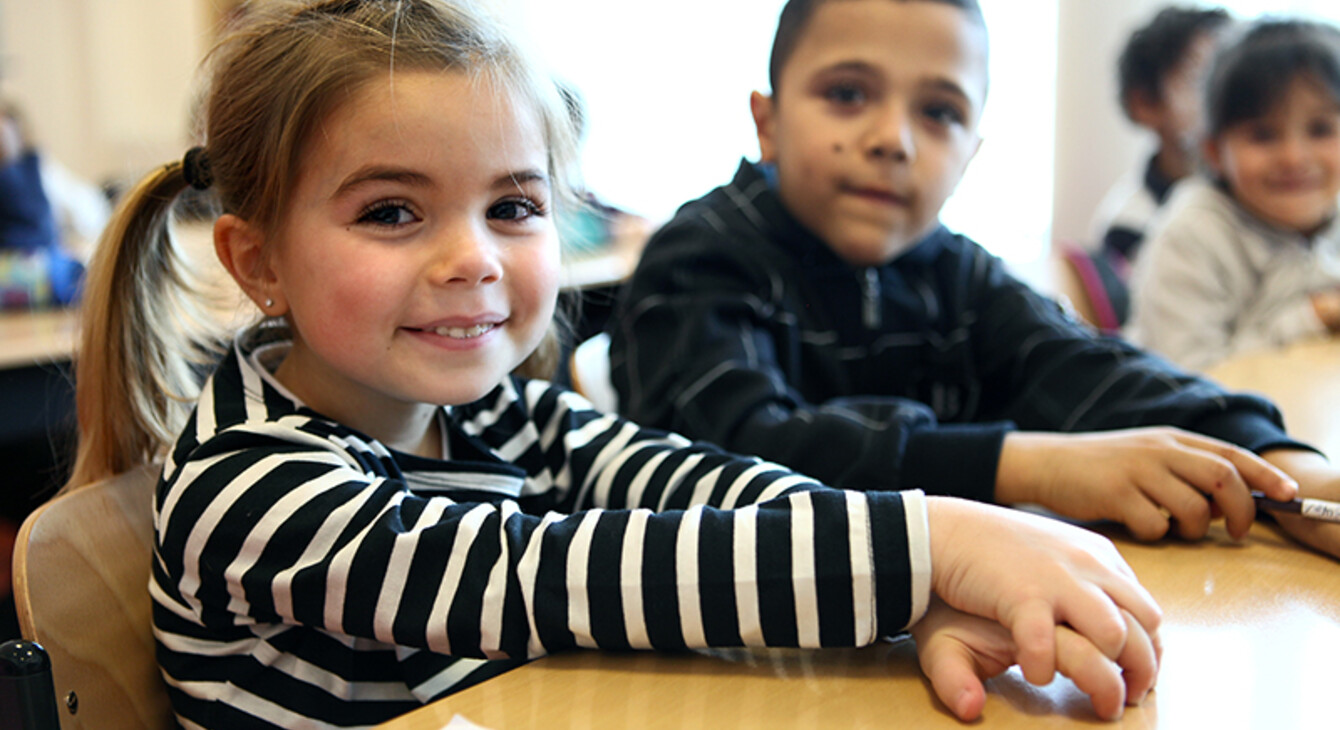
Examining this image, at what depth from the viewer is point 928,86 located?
3.54 feet

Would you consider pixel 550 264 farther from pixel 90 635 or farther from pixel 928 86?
pixel 928 86

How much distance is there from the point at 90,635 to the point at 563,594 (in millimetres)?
355

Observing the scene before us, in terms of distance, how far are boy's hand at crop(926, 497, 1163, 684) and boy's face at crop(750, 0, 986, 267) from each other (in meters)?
0.57

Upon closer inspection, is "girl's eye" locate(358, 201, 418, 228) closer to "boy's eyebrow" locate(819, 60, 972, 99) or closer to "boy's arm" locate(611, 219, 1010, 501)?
"boy's arm" locate(611, 219, 1010, 501)

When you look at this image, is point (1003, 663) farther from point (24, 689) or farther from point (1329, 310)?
point (1329, 310)

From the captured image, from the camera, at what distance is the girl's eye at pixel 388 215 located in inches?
27.9

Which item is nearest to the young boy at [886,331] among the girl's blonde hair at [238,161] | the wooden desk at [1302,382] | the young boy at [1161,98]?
the wooden desk at [1302,382]

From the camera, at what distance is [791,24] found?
1.15m

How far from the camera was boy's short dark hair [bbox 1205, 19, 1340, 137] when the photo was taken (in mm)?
1704

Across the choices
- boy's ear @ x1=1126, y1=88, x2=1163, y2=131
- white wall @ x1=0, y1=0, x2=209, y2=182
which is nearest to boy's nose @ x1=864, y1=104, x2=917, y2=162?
boy's ear @ x1=1126, y1=88, x2=1163, y2=131

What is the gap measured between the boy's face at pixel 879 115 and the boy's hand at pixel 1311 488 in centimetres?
43

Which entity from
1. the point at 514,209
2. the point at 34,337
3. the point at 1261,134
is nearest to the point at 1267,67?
the point at 1261,134

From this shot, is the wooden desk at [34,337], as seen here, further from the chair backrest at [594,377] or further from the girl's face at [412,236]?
the girl's face at [412,236]

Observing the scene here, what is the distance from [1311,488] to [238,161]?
33.2 inches
